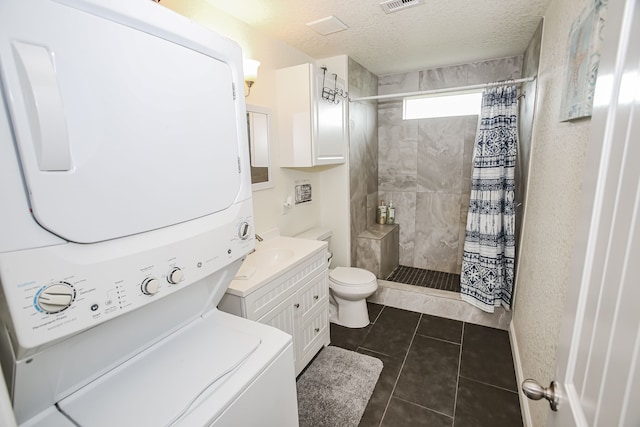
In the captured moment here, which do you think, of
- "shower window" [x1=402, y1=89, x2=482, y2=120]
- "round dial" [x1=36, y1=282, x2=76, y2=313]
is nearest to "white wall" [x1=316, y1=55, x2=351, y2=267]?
"shower window" [x1=402, y1=89, x2=482, y2=120]

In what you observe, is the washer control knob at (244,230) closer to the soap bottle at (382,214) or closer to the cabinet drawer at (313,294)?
the cabinet drawer at (313,294)

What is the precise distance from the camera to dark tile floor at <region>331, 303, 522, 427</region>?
1713mm

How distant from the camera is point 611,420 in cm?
45

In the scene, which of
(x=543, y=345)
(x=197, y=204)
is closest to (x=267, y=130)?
(x=197, y=204)

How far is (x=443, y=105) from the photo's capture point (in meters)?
3.17

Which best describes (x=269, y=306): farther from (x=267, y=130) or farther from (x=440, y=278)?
(x=440, y=278)

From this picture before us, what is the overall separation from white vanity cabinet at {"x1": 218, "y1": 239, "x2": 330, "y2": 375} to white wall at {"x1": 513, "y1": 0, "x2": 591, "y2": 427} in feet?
4.17

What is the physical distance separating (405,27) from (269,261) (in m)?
1.89

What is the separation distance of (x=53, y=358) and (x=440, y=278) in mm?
3205

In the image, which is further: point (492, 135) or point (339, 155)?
point (339, 155)

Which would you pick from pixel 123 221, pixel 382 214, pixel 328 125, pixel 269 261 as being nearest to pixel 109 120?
pixel 123 221

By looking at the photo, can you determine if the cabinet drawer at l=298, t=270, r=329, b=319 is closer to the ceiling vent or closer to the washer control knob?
the washer control knob

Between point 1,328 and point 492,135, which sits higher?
point 492,135

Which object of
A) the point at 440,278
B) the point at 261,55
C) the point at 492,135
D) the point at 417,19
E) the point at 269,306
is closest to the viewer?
the point at 269,306
